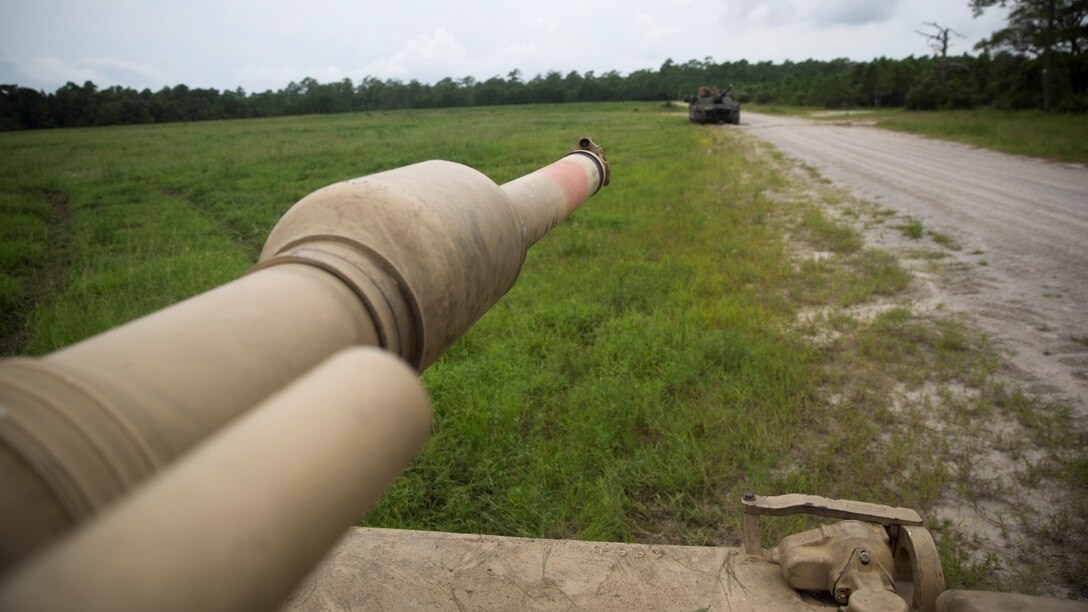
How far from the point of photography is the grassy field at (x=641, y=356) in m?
3.07

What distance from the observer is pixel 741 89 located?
57750 mm

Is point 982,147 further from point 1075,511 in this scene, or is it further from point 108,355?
point 108,355

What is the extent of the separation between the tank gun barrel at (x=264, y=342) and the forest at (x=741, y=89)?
1787 cm

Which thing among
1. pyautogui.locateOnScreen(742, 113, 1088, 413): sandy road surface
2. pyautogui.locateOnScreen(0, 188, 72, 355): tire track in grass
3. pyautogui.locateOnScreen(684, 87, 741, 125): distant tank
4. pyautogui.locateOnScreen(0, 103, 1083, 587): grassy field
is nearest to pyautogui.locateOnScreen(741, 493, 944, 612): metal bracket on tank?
Result: pyautogui.locateOnScreen(0, 103, 1083, 587): grassy field

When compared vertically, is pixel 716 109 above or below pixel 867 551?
above

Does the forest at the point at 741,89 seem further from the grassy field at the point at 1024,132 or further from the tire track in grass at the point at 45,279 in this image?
the tire track in grass at the point at 45,279

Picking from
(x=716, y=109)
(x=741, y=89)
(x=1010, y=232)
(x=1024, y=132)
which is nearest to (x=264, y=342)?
(x=1010, y=232)

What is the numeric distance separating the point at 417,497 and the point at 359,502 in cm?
260

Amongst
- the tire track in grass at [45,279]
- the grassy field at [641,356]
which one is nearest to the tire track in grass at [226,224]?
the grassy field at [641,356]

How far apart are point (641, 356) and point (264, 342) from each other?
3661 millimetres

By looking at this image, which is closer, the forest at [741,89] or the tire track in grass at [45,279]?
the tire track in grass at [45,279]

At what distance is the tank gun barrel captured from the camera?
0.64 metres

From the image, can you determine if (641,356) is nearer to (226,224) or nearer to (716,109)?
(226,224)

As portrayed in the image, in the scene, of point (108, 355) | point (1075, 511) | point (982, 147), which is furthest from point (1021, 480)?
point (982, 147)
